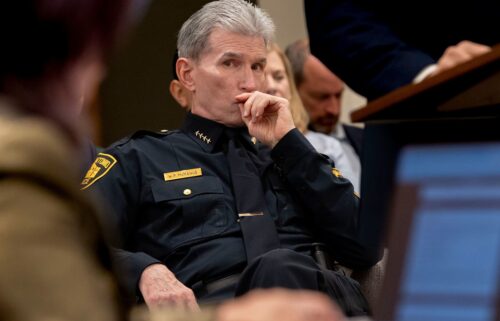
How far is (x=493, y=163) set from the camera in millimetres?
950

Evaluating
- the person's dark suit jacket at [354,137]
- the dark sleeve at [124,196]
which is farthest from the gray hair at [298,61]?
the dark sleeve at [124,196]

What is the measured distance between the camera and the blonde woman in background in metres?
3.25

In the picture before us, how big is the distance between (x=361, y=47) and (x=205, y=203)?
0.85 m

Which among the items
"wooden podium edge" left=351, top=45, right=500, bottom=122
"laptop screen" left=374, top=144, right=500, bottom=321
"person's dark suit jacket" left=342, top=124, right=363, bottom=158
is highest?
"wooden podium edge" left=351, top=45, right=500, bottom=122

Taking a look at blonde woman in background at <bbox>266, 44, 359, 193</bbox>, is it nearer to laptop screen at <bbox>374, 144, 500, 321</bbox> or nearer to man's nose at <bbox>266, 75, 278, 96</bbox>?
man's nose at <bbox>266, 75, 278, 96</bbox>

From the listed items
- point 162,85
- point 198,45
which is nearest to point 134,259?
point 198,45

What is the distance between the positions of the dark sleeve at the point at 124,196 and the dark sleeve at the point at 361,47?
2.40 ft

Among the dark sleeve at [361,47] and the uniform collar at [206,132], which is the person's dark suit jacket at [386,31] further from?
the uniform collar at [206,132]

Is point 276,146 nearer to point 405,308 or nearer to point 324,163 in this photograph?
point 324,163

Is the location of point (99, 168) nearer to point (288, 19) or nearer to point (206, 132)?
point (206, 132)

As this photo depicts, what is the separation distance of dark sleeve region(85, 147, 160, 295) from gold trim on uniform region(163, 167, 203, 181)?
7 cm

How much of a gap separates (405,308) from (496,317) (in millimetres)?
91

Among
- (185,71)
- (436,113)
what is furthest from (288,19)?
(436,113)

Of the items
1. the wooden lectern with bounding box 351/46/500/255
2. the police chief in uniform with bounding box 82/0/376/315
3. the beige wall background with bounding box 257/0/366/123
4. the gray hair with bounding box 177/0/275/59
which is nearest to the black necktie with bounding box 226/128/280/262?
the police chief in uniform with bounding box 82/0/376/315
